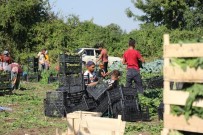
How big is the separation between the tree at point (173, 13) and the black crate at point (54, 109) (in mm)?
35143

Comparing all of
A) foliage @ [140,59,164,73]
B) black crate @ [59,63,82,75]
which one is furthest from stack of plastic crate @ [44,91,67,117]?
foliage @ [140,59,164,73]

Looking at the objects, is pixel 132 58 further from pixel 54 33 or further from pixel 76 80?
pixel 54 33

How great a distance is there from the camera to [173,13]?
47469 mm

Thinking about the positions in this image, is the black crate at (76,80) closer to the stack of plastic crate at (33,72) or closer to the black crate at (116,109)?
the black crate at (116,109)

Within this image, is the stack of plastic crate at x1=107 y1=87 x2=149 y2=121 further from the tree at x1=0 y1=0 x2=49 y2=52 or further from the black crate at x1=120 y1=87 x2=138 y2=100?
the tree at x1=0 y1=0 x2=49 y2=52

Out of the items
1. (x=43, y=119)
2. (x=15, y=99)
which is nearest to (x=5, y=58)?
(x=15, y=99)

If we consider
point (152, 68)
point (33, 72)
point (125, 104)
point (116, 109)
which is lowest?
point (116, 109)

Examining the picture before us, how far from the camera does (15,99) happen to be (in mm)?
14875

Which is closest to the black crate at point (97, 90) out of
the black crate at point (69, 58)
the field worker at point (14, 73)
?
the black crate at point (69, 58)

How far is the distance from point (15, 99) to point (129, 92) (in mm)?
5517

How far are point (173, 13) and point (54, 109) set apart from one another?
37.7m

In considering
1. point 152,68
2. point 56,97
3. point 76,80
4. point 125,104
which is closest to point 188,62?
point 125,104

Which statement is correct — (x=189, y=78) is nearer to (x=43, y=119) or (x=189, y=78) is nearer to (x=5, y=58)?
(x=43, y=119)

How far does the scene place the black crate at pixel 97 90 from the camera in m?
10.5
